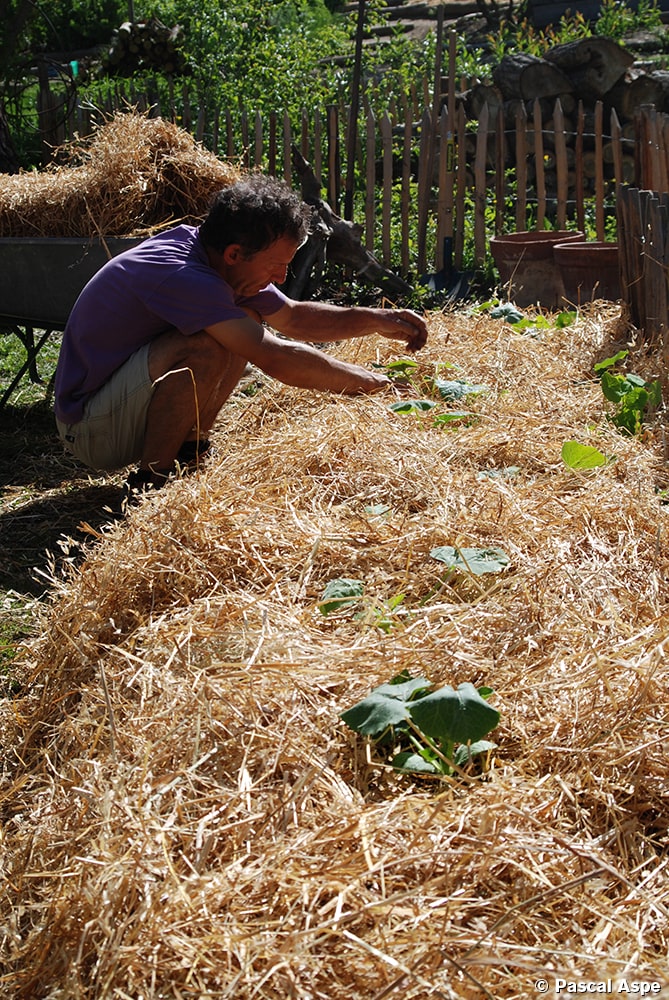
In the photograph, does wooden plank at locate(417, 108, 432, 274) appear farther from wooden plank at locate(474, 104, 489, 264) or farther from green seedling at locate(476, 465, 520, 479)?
green seedling at locate(476, 465, 520, 479)

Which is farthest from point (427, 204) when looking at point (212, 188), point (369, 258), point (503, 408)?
point (503, 408)

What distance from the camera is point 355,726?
1.87 metres

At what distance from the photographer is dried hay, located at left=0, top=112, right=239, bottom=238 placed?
5.18m

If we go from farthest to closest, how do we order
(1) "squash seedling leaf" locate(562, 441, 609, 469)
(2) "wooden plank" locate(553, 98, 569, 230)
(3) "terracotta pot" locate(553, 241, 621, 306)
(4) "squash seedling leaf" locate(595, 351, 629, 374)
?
(2) "wooden plank" locate(553, 98, 569, 230)
(3) "terracotta pot" locate(553, 241, 621, 306)
(4) "squash seedling leaf" locate(595, 351, 629, 374)
(1) "squash seedling leaf" locate(562, 441, 609, 469)

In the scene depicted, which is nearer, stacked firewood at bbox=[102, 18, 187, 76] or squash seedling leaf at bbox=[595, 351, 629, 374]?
squash seedling leaf at bbox=[595, 351, 629, 374]

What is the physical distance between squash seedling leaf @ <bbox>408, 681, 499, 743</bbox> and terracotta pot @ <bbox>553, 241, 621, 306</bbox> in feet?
14.1

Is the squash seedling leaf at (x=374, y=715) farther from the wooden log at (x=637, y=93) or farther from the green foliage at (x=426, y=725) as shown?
the wooden log at (x=637, y=93)

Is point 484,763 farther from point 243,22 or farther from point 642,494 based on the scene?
point 243,22

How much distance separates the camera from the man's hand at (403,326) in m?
4.04

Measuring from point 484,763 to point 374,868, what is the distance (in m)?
0.38

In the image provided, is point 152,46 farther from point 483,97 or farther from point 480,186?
point 480,186

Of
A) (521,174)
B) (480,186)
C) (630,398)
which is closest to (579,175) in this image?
(521,174)

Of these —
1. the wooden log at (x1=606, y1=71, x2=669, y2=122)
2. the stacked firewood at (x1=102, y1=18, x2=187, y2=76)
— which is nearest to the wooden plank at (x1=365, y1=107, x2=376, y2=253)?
the wooden log at (x1=606, y1=71, x2=669, y2=122)

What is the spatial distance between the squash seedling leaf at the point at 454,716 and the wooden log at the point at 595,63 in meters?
10.2
